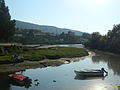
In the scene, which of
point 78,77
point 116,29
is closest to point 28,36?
point 116,29

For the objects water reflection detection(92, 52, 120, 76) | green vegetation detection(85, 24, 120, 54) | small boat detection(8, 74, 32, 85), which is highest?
green vegetation detection(85, 24, 120, 54)

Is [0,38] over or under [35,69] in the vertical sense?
over

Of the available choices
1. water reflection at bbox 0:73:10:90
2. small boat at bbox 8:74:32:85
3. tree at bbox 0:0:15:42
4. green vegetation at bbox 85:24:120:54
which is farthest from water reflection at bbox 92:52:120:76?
tree at bbox 0:0:15:42

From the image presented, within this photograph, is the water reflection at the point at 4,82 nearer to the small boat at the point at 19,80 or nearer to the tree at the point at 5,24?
the small boat at the point at 19,80

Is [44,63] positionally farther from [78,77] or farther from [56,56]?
[78,77]

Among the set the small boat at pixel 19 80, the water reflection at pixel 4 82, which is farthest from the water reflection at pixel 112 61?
the water reflection at pixel 4 82

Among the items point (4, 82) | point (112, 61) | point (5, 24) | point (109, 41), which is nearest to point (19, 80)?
point (4, 82)

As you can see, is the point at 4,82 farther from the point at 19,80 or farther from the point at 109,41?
the point at 109,41

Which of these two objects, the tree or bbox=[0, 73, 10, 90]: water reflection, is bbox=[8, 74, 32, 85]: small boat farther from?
the tree

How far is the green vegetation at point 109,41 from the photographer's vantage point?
101375 millimetres

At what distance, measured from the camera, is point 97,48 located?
130 metres

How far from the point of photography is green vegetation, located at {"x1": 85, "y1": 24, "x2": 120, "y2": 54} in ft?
333

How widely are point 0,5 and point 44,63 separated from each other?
34.4 meters

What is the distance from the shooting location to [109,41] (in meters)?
115
